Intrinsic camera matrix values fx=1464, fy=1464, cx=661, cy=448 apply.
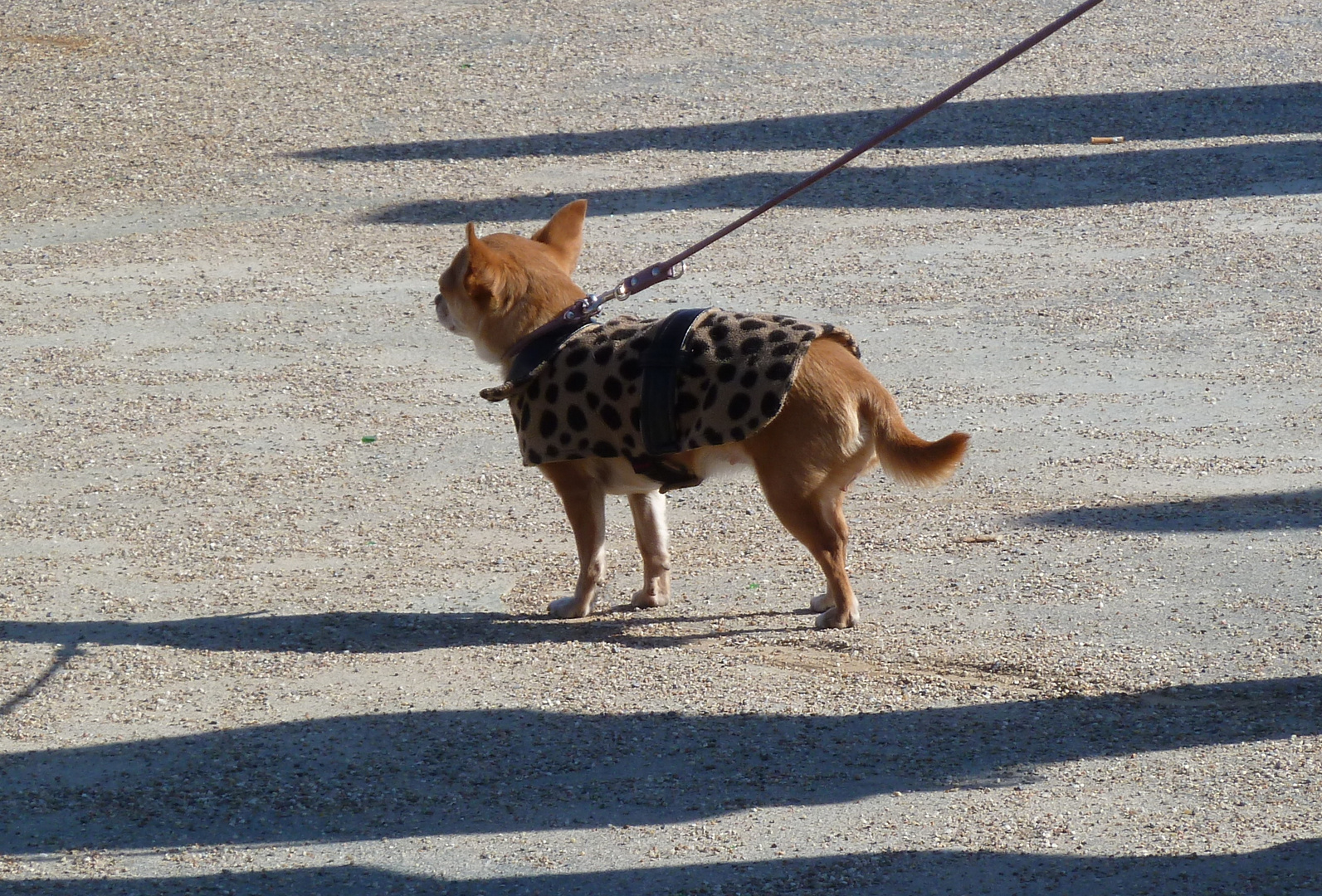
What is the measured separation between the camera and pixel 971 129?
14648 millimetres

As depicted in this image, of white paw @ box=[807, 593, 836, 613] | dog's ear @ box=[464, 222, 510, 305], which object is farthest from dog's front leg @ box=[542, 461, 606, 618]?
white paw @ box=[807, 593, 836, 613]

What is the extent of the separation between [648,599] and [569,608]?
338 mm

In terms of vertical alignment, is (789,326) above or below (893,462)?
above

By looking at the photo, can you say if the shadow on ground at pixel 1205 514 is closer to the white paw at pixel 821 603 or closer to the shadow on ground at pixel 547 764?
the white paw at pixel 821 603

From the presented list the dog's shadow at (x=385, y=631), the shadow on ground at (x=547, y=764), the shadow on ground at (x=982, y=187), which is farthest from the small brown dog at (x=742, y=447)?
the shadow on ground at (x=982, y=187)

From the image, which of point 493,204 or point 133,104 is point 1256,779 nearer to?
point 493,204

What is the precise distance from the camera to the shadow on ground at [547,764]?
4.38m

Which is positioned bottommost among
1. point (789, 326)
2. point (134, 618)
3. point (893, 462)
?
point (134, 618)

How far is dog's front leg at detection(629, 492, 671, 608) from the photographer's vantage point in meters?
6.05

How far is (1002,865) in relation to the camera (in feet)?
13.2

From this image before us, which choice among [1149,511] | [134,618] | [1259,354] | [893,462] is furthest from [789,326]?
[1259,354]

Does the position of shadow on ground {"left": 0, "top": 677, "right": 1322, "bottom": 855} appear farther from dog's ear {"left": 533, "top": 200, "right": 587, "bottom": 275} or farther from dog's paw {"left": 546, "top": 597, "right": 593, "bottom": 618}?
dog's ear {"left": 533, "top": 200, "right": 587, "bottom": 275}

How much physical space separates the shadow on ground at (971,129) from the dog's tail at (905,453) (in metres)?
9.02

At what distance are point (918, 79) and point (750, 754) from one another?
1285 centimetres
